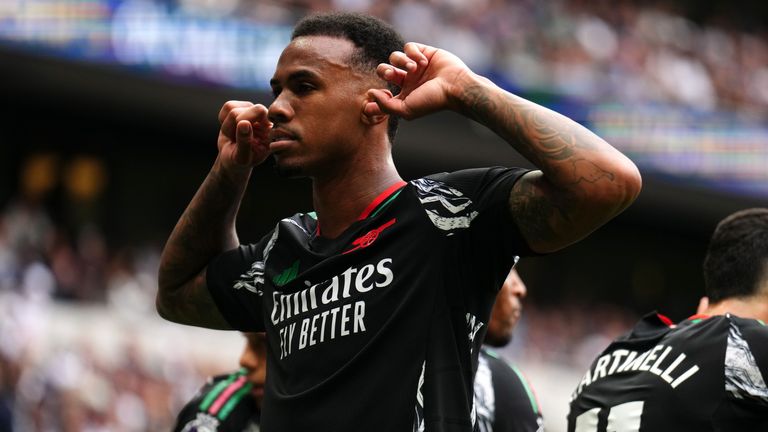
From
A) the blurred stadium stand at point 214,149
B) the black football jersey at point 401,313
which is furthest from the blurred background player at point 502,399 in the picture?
the blurred stadium stand at point 214,149

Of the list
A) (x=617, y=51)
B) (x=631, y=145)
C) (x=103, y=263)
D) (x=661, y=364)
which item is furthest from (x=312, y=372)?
(x=617, y=51)

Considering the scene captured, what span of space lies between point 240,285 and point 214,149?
16447mm

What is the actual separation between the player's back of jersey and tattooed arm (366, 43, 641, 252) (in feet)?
4.27

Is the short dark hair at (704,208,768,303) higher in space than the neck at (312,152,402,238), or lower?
lower

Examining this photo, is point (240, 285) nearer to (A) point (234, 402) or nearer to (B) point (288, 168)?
(B) point (288, 168)

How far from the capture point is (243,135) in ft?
11.5

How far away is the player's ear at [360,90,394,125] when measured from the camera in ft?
10.4

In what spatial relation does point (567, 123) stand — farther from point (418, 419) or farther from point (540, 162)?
point (418, 419)

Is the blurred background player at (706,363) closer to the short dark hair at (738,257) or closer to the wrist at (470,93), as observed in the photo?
the short dark hair at (738,257)

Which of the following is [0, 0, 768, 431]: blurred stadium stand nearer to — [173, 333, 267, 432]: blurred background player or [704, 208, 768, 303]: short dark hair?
[173, 333, 267, 432]: blurred background player

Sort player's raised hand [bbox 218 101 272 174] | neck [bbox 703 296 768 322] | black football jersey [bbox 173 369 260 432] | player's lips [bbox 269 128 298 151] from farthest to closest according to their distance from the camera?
black football jersey [bbox 173 369 260 432] → neck [bbox 703 296 768 322] → player's raised hand [bbox 218 101 272 174] → player's lips [bbox 269 128 298 151]

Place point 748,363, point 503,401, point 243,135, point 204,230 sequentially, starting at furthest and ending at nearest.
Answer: point 503,401 → point 748,363 → point 204,230 → point 243,135

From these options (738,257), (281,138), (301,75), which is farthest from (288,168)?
(738,257)

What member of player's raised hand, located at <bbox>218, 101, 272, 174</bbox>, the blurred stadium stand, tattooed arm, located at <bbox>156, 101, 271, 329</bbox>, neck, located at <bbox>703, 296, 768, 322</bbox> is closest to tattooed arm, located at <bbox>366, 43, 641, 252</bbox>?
player's raised hand, located at <bbox>218, 101, 272, 174</bbox>
